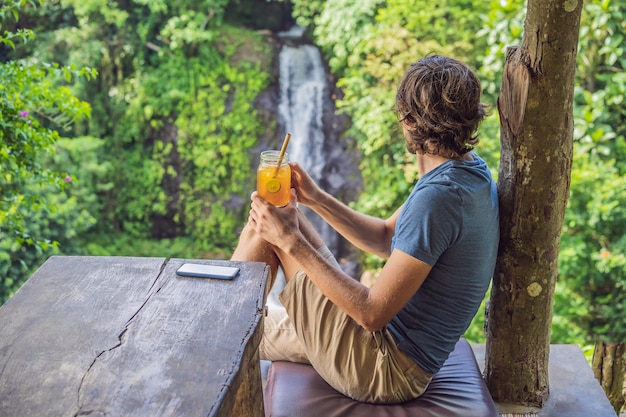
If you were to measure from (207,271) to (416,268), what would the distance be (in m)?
0.48

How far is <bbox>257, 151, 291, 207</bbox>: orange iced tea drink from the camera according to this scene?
5.79ft

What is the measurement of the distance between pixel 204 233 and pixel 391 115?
2.34 m

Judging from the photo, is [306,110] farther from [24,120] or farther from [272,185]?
[272,185]

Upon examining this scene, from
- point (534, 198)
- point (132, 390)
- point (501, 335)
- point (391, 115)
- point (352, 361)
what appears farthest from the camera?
point (391, 115)

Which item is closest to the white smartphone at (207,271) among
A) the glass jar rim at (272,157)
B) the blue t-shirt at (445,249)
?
the glass jar rim at (272,157)

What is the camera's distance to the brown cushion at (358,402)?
166 cm

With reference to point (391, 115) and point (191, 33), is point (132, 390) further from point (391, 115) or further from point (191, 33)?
point (191, 33)

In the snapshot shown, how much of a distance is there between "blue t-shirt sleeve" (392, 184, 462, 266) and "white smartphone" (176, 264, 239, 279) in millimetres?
385

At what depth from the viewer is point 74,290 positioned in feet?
5.16

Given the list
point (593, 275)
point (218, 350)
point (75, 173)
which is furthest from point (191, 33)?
point (218, 350)

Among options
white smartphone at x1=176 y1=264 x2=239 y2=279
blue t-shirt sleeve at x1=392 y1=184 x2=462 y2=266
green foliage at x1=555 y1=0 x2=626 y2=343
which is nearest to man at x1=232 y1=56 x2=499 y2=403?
blue t-shirt sleeve at x1=392 y1=184 x2=462 y2=266

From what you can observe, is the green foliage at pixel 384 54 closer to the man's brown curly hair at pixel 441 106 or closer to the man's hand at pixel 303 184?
the man's hand at pixel 303 184

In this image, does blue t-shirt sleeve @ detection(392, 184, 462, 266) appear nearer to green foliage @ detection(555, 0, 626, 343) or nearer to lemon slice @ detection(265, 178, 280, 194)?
lemon slice @ detection(265, 178, 280, 194)

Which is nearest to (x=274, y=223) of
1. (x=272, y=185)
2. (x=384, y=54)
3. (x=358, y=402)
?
(x=272, y=185)
